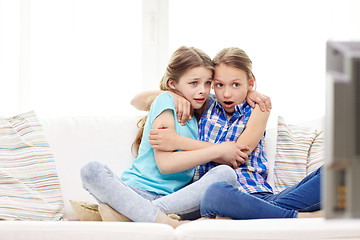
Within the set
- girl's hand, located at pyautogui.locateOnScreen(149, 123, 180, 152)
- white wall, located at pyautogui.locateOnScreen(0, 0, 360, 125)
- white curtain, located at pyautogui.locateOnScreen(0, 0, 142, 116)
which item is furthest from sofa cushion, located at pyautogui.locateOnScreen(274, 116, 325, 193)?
white curtain, located at pyautogui.locateOnScreen(0, 0, 142, 116)

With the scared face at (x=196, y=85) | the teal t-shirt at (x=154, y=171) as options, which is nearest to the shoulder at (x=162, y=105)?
the teal t-shirt at (x=154, y=171)

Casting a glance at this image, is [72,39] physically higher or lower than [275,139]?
higher

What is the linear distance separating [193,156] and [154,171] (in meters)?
0.20

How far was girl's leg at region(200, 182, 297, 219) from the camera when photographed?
141 cm

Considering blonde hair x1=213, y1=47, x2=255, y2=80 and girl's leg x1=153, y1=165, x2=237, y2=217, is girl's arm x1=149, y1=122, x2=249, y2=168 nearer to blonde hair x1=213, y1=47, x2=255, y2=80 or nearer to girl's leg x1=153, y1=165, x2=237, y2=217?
girl's leg x1=153, y1=165, x2=237, y2=217

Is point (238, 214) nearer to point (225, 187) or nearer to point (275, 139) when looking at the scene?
point (225, 187)

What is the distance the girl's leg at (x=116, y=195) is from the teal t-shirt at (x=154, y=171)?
0.86 ft

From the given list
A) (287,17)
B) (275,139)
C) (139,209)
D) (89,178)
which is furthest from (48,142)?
(287,17)

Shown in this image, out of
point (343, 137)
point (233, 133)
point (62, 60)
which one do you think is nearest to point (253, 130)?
point (233, 133)

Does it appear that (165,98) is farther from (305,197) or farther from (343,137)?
(343,137)

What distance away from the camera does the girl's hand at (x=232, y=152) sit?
1.72 metres

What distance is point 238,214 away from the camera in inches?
55.7

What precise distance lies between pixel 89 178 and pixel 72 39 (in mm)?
1471

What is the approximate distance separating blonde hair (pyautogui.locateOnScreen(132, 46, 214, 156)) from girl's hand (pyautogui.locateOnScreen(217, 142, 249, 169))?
35 cm
